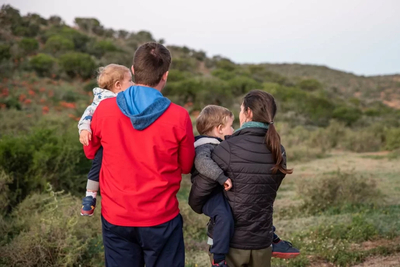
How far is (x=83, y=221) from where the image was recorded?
5641 millimetres

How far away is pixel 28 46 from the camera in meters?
27.6

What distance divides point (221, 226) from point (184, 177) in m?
7.54

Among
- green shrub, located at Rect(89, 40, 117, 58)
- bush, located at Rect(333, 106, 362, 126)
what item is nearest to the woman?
bush, located at Rect(333, 106, 362, 126)

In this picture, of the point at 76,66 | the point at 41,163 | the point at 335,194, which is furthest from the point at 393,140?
the point at 76,66

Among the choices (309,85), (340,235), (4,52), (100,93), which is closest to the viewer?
(100,93)

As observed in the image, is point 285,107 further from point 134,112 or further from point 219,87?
point 134,112

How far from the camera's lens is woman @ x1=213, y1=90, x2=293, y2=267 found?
103 inches

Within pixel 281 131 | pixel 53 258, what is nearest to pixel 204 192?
pixel 53 258

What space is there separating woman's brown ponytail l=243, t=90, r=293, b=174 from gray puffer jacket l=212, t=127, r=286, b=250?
50 millimetres

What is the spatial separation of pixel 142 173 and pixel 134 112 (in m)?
0.36

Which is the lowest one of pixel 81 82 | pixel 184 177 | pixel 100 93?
pixel 81 82

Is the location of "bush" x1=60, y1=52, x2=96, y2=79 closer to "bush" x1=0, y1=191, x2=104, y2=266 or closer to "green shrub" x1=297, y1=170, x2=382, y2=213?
"green shrub" x1=297, y1=170, x2=382, y2=213

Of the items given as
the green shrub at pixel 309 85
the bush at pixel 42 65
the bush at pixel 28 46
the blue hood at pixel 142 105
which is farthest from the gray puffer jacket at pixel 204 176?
the green shrub at pixel 309 85

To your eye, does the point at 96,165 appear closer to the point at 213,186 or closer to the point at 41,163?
the point at 213,186
